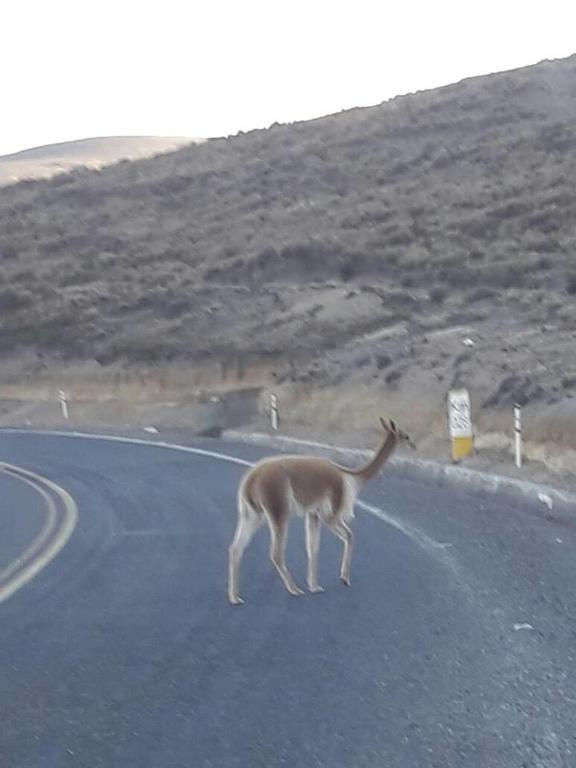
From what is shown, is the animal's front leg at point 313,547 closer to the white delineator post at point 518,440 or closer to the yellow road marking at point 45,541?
the yellow road marking at point 45,541

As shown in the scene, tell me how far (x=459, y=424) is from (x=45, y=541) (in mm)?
7263

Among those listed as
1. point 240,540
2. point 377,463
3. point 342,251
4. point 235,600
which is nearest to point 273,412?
point 342,251

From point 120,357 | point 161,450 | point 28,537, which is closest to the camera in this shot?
point 28,537

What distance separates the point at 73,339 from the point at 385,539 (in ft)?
102

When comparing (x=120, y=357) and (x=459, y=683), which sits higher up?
(x=459, y=683)

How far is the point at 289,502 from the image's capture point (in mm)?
10219

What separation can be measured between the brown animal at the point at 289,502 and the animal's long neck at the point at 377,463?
0.11 meters

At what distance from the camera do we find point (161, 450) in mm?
26562

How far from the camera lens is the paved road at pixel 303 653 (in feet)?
21.9

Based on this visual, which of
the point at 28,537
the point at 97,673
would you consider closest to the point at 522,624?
the point at 97,673

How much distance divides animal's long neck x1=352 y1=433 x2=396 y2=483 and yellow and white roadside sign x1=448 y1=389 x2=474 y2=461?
8.76 meters

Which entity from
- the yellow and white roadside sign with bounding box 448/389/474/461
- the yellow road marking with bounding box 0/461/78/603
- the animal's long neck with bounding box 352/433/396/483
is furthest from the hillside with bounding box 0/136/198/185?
the animal's long neck with bounding box 352/433/396/483

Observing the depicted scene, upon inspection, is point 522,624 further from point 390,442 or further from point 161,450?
point 161,450

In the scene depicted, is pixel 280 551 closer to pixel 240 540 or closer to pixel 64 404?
pixel 240 540
